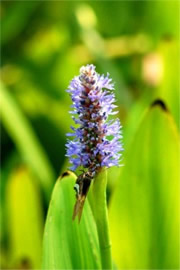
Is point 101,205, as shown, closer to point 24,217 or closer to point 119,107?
point 24,217

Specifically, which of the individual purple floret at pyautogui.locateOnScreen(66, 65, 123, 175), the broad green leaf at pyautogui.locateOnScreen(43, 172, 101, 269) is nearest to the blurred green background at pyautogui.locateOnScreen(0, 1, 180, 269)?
the broad green leaf at pyautogui.locateOnScreen(43, 172, 101, 269)

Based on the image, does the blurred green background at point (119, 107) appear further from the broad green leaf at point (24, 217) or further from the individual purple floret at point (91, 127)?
the individual purple floret at point (91, 127)

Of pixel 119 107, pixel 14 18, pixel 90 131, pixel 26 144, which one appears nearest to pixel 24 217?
pixel 26 144

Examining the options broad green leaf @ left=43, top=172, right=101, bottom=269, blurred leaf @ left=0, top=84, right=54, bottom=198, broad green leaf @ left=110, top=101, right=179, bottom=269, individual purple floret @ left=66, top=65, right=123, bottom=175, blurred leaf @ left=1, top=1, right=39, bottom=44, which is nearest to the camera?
individual purple floret @ left=66, top=65, right=123, bottom=175

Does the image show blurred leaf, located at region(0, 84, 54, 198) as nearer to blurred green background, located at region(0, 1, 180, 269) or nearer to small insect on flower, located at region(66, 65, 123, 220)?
blurred green background, located at region(0, 1, 180, 269)

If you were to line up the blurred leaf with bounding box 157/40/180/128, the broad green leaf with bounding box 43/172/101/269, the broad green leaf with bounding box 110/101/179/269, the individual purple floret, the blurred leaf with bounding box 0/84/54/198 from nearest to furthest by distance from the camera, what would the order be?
1. the individual purple floret
2. the broad green leaf with bounding box 43/172/101/269
3. the broad green leaf with bounding box 110/101/179/269
4. the blurred leaf with bounding box 157/40/180/128
5. the blurred leaf with bounding box 0/84/54/198
